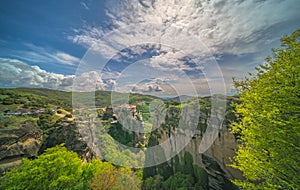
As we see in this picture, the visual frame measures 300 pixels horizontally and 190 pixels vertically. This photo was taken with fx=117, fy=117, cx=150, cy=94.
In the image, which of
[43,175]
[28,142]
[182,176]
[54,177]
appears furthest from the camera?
[28,142]

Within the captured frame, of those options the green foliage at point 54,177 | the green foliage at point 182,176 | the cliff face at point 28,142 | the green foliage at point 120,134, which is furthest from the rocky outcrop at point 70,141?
the green foliage at point 120,134

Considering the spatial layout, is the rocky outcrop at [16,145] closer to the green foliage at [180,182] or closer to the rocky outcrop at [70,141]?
the rocky outcrop at [70,141]

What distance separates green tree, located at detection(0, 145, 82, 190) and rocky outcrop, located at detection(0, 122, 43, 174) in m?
5.28

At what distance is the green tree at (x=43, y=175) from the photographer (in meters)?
7.87

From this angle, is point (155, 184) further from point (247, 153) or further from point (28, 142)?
point (28, 142)

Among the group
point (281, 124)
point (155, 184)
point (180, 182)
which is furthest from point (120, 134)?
point (281, 124)

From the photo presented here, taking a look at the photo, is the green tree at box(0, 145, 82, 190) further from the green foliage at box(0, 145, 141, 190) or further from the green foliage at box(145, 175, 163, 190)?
the green foliage at box(145, 175, 163, 190)

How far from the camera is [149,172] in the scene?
2061cm

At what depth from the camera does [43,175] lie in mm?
8578

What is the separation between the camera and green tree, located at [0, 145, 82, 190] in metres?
7.87

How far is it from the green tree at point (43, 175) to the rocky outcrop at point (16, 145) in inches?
208

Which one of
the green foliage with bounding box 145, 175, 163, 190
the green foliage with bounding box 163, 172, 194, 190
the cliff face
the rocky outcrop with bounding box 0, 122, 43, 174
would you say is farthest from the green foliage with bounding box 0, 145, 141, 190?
the green foliage with bounding box 145, 175, 163, 190

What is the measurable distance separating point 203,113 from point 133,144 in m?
32.9

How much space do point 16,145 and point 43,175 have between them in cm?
886
